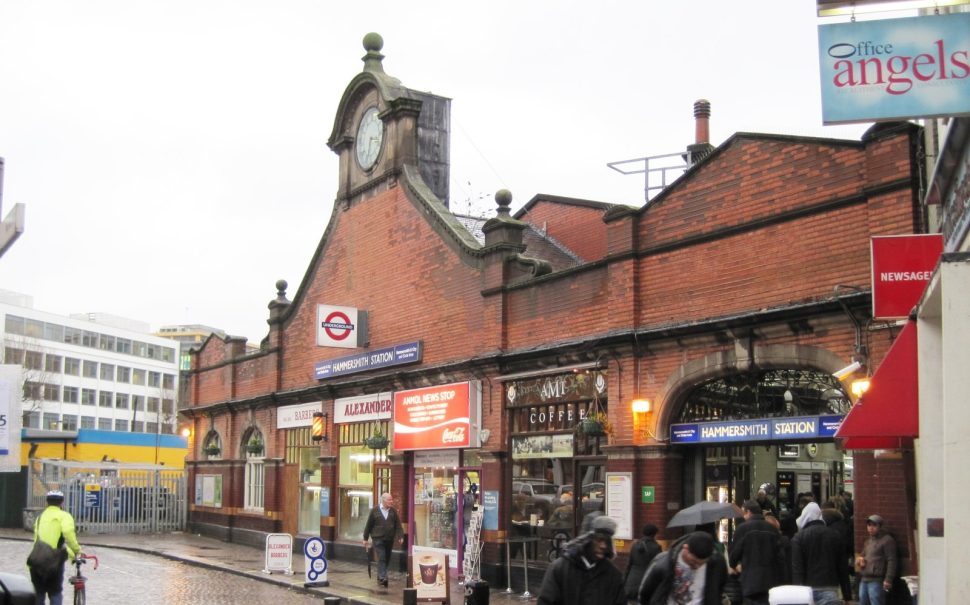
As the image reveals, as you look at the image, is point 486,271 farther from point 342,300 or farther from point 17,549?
point 17,549

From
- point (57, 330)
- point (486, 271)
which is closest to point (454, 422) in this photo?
point (486, 271)

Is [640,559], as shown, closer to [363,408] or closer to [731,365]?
[731,365]

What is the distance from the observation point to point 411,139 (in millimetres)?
25031

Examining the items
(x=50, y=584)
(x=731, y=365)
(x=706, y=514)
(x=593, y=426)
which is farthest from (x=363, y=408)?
(x=50, y=584)

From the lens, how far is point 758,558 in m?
12.0

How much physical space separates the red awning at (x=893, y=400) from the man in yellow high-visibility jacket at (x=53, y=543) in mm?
8320

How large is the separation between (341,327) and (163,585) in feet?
23.1

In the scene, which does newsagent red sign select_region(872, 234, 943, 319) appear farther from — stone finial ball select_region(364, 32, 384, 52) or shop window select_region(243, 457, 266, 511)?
shop window select_region(243, 457, 266, 511)

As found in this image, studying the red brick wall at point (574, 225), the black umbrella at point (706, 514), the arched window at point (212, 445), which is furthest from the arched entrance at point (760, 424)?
the arched window at point (212, 445)

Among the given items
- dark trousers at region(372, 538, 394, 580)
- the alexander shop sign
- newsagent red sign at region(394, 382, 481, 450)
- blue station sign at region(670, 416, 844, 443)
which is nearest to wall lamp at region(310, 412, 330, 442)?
the alexander shop sign

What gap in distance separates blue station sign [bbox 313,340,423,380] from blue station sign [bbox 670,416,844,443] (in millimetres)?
7907

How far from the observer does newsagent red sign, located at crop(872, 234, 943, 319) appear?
39.5ft

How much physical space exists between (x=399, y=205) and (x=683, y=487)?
10.4 metres

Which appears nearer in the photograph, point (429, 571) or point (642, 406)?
point (429, 571)
